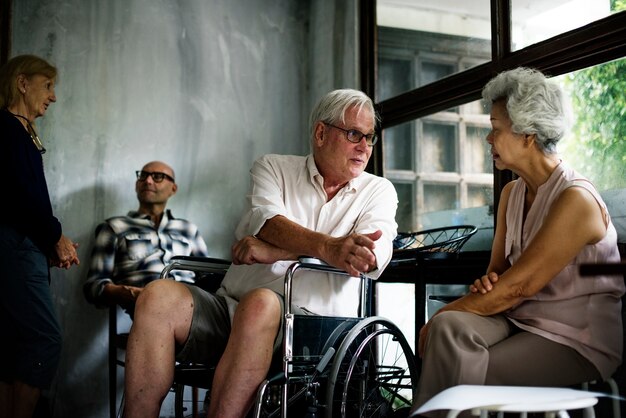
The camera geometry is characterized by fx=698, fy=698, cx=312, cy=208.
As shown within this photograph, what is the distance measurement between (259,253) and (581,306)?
947mm

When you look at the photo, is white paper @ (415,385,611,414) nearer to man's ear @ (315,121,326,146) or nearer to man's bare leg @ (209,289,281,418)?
man's bare leg @ (209,289,281,418)

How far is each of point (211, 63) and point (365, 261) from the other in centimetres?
251

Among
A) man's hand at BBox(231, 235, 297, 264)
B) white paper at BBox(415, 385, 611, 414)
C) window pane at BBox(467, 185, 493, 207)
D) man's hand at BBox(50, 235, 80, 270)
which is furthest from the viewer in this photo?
window pane at BBox(467, 185, 493, 207)

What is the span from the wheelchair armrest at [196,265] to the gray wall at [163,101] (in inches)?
60.5

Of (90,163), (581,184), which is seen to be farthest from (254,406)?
(90,163)

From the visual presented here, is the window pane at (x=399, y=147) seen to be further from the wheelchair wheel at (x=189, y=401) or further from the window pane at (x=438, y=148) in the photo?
the wheelchair wheel at (x=189, y=401)

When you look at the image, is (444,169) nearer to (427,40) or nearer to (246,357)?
(427,40)

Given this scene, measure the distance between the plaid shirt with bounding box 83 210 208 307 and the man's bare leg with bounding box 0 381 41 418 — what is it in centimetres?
88

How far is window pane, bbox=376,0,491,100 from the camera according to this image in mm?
3193

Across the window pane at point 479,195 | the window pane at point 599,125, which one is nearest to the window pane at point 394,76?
the window pane at point 479,195

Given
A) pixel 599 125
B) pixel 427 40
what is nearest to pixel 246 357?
pixel 599 125

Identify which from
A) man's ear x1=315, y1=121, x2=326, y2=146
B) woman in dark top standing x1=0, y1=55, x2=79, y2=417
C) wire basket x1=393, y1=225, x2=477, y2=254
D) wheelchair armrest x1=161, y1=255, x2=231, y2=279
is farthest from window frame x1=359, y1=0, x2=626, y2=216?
woman in dark top standing x1=0, y1=55, x2=79, y2=417

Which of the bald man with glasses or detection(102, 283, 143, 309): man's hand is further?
the bald man with glasses

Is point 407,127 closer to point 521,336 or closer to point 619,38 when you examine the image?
point 619,38
